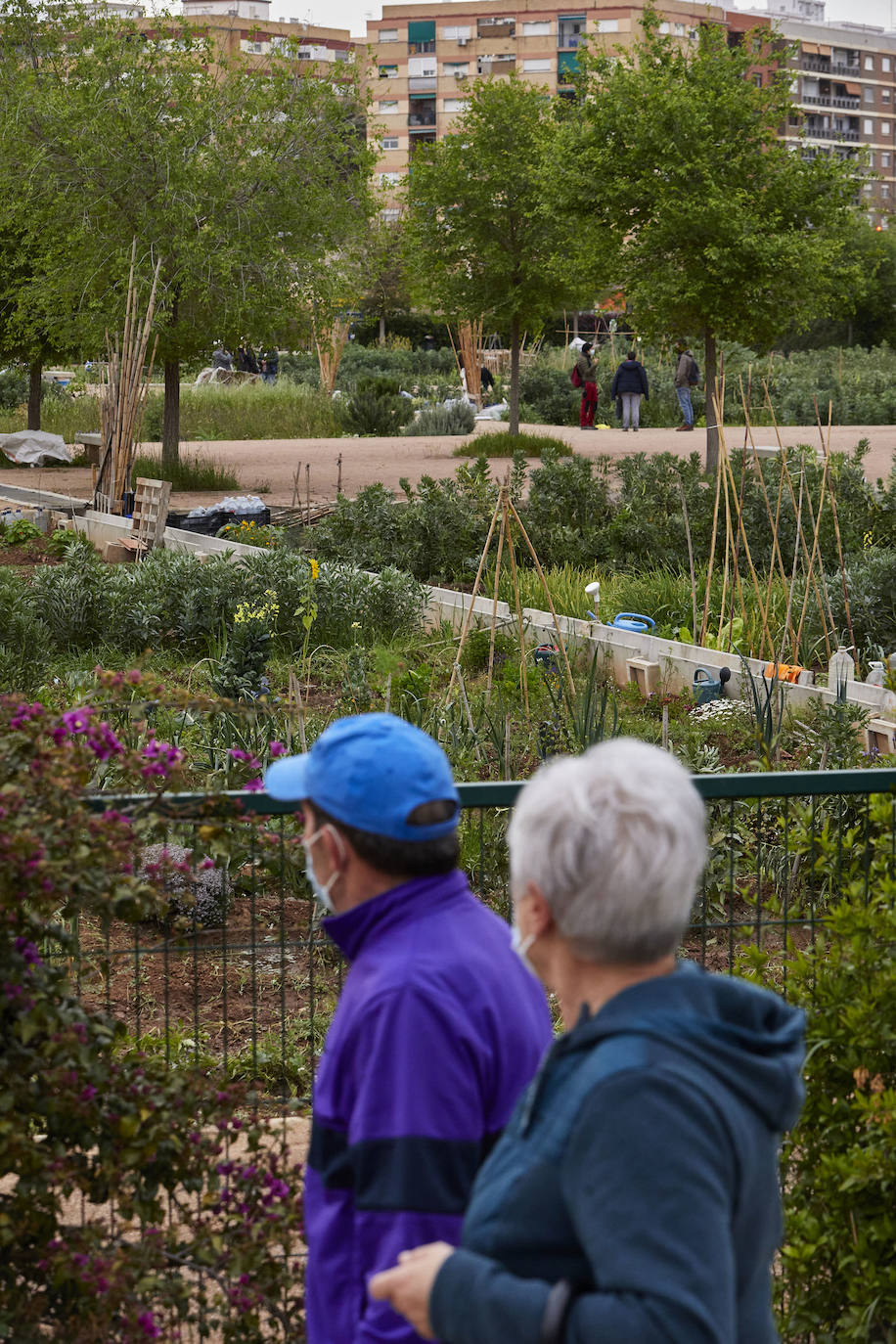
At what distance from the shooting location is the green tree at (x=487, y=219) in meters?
20.9

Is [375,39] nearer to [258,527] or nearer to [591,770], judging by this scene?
[258,527]

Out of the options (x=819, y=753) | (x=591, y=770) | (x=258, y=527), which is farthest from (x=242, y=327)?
(x=591, y=770)

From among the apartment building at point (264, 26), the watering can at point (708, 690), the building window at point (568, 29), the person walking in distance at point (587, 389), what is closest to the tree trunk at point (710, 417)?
the watering can at point (708, 690)

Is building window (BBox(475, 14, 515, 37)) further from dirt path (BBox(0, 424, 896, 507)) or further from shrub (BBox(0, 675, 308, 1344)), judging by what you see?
shrub (BBox(0, 675, 308, 1344))

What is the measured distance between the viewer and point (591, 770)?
154 cm

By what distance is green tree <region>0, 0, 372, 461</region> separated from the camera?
52.2 ft

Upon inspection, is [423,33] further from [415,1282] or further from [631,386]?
[415,1282]

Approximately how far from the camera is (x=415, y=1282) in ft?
4.98

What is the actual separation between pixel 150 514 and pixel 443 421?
14811mm

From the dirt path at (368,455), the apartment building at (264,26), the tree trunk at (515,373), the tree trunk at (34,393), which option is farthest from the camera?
the apartment building at (264,26)

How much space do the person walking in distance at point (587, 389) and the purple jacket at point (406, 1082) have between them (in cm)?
2443

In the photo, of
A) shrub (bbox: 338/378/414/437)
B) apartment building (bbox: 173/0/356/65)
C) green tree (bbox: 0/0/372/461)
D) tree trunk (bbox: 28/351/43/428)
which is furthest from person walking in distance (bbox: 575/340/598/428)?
apartment building (bbox: 173/0/356/65)

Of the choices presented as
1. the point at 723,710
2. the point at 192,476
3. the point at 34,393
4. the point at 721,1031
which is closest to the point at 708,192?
the point at 192,476

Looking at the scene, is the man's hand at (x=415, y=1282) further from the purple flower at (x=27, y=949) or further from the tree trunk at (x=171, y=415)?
the tree trunk at (x=171, y=415)
